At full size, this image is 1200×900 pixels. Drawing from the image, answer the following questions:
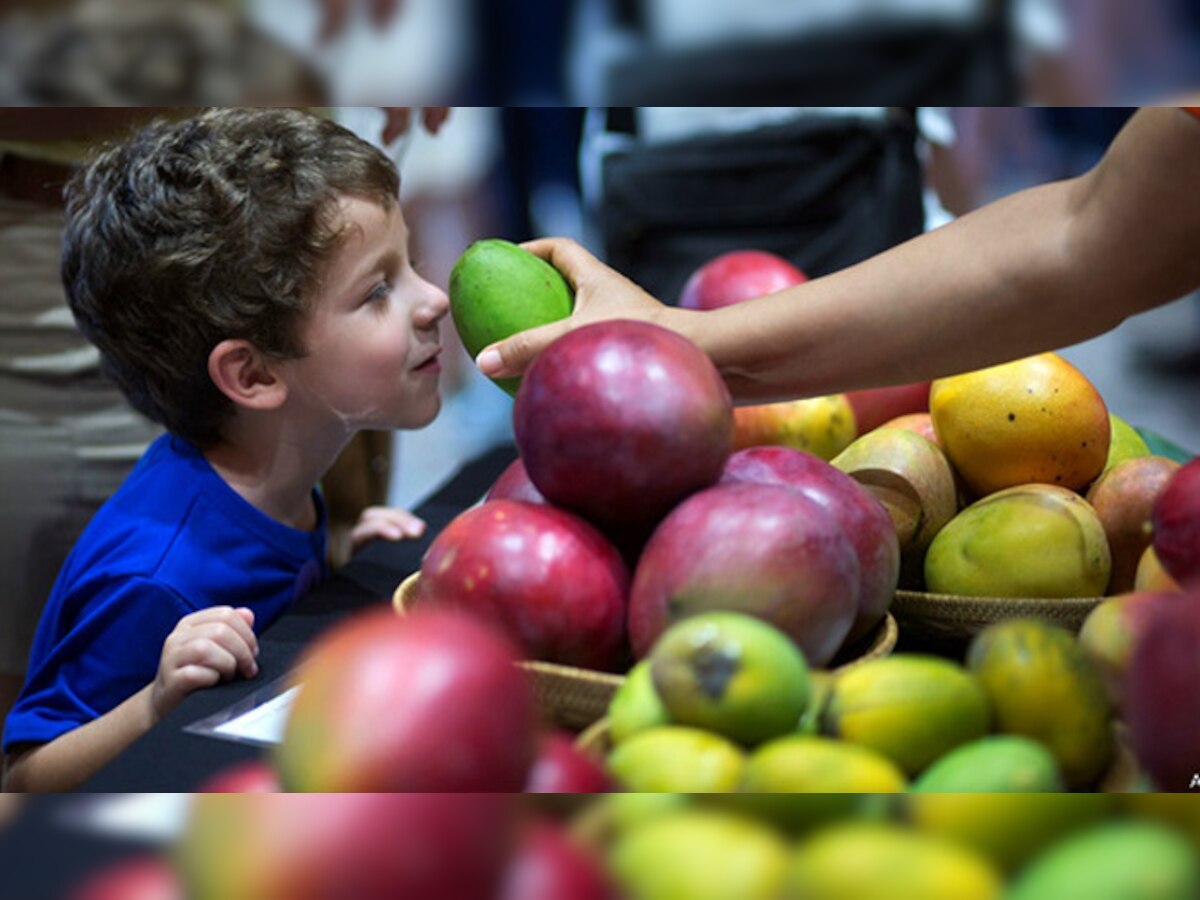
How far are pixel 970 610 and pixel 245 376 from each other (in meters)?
0.63

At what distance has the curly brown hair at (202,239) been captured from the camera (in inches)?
32.1

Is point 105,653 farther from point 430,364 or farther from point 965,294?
point 965,294

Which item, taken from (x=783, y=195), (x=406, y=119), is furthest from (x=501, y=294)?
(x=783, y=195)

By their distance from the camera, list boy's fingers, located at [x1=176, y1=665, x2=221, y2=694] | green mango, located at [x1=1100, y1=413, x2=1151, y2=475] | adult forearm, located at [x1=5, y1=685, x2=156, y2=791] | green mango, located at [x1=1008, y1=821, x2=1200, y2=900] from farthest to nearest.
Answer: green mango, located at [x1=1100, y1=413, x2=1151, y2=475] → boy's fingers, located at [x1=176, y1=665, x2=221, y2=694] → adult forearm, located at [x1=5, y1=685, x2=156, y2=791] → green mango, located at [x1=1008, y1=821, x2=1200, y2=900]

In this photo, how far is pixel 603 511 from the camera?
727 millimetres

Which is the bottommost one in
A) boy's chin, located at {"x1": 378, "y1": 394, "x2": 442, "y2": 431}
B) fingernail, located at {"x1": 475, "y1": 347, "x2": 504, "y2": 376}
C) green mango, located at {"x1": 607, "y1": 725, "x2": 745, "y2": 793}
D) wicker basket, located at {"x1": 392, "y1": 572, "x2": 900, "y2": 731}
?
wicker basket, located at {"x1": 392, "y1": 572, "x2": 900, "y2": 731}

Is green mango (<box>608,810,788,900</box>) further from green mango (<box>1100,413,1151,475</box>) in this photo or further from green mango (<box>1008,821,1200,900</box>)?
green mango (<box>1100,413,1151,475</box>)

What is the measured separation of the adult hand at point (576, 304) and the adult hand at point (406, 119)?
0.18 metres

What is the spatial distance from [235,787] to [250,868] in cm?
7

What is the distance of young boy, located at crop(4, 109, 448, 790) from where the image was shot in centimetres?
87

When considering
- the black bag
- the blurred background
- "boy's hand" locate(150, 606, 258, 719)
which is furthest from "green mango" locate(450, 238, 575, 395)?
the black bag

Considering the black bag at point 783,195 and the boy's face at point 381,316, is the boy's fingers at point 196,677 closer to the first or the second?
the boy's face at point 381,316

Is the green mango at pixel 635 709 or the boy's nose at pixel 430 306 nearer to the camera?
the green mango at pixel 635 709

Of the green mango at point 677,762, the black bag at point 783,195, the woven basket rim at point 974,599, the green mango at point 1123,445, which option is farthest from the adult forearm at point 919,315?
the black bag at point 783,195
